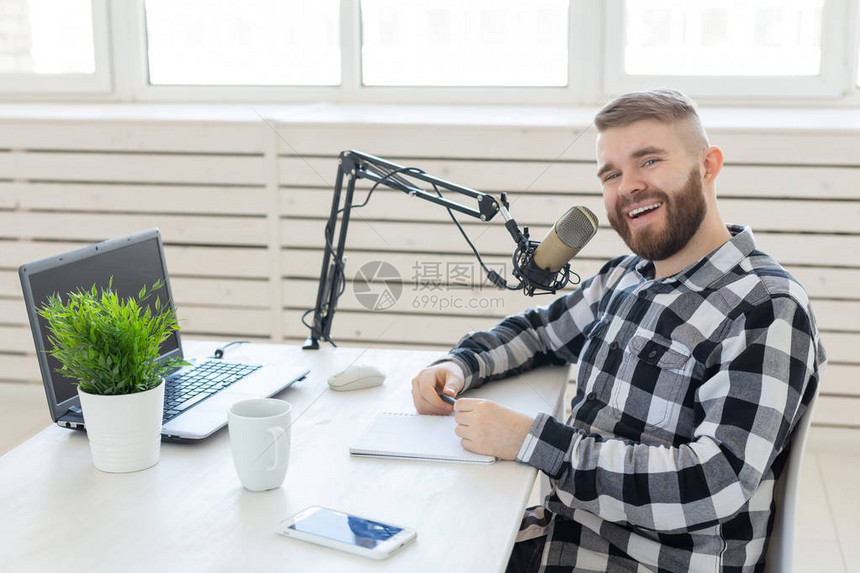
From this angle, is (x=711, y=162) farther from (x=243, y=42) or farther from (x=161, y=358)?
(x=243, y=42)

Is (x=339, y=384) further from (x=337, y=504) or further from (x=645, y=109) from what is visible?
(x=645, y=109)

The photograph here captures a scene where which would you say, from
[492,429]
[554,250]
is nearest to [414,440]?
[492,429]

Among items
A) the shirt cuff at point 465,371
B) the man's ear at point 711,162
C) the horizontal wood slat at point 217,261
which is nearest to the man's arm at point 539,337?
the shirt cuff at point 465,371

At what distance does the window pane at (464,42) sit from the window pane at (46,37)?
1.09 metres

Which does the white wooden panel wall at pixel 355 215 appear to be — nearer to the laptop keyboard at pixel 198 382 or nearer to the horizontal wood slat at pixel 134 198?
the horizontal wood slat at pixel 134 198

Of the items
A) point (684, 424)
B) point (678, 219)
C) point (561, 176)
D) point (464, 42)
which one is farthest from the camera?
point (464, 42)

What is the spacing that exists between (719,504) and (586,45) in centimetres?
227

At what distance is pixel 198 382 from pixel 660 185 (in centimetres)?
82

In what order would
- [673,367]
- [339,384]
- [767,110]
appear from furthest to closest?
[767,110]
[339,384]
[673,367]

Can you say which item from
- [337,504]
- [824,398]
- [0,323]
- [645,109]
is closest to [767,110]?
[824,398]

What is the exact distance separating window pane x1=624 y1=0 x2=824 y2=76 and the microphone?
1966 millimetres

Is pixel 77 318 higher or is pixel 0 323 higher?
pixel 77 318

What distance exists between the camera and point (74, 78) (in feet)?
11.4

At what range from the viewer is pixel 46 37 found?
11.5ft
